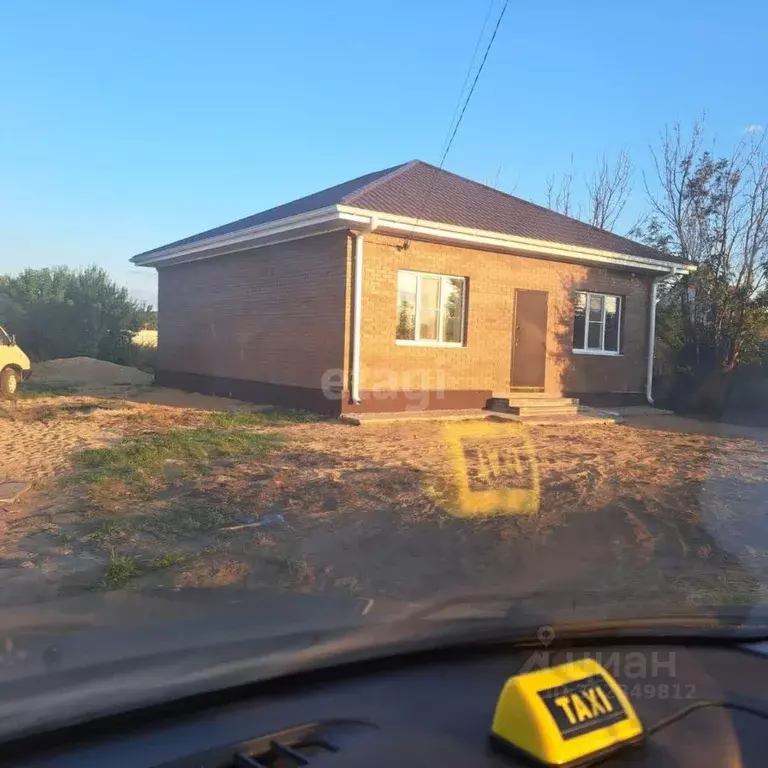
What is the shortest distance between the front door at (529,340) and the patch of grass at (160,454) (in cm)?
651

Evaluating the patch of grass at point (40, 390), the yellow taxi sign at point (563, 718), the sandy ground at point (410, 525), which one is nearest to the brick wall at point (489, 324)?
the sandy ground at point (410, 525)

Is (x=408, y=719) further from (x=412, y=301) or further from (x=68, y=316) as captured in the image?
(x=68, y=316)

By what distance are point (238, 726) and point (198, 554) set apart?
3886 millimetres

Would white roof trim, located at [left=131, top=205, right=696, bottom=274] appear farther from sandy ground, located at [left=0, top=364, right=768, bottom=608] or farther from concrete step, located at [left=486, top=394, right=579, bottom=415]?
sandy ground, located at [left=0, top=364, right=768, bottom=608]

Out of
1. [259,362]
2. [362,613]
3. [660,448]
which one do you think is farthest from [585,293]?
[362,613]

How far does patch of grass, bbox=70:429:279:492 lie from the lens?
790 cm

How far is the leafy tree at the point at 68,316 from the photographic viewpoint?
29.7m

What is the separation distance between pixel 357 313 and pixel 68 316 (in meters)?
21.3

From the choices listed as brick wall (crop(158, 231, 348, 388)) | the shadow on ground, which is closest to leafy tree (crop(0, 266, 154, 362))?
brick wall (crop(158, 231, 348, 388))

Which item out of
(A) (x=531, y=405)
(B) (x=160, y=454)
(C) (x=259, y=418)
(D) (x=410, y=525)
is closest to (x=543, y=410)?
(A) (x=531, y=405)

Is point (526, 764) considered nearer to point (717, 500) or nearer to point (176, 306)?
point (717, 500)

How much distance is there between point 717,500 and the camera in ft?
24.7

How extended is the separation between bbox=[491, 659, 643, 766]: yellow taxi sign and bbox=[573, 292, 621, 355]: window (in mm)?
15057

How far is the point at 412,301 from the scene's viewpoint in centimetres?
1372
